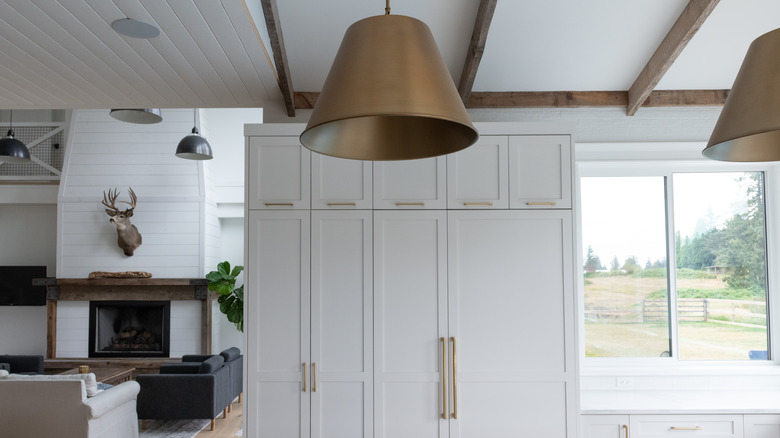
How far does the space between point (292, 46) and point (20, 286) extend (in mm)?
6014

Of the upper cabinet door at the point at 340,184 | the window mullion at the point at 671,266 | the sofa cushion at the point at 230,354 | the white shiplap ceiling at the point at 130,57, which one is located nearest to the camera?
the white shiplap ceiling at the point at 130,57

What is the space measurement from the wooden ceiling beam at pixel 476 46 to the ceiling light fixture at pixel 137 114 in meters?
2.35

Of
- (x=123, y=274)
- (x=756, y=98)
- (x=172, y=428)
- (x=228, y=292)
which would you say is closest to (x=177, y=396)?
(x=172, y=428)

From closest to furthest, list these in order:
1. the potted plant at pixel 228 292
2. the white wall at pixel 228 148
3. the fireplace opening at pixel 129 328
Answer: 1. the potted plant at pixel 228 292
2. the fireplace opening at pixel 129 328
3. the white wall at pixel 228 148

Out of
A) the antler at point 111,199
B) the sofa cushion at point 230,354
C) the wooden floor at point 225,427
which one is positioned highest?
the antler at point 111,199

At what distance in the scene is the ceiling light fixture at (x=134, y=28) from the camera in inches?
108

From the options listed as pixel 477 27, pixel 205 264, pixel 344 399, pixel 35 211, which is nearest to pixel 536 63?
pixel 477 27

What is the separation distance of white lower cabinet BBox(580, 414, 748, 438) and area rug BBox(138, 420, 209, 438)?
3.75 m

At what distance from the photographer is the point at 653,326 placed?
4.39 meters

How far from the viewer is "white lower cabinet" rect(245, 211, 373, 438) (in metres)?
3.48

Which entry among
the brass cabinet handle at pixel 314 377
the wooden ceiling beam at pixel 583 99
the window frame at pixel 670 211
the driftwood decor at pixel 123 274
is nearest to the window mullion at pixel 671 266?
the window frame at pixel 670 211

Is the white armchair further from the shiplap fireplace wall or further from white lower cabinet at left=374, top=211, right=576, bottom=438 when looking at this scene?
the shiplap fireplace wall

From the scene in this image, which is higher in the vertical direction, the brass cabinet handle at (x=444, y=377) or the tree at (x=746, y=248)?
the tree at (x=746, y=248)

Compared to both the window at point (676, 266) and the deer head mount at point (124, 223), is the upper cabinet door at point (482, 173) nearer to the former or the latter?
the window at point (676, 266)
